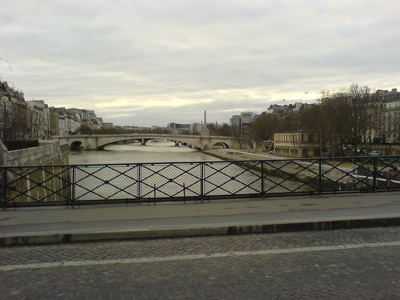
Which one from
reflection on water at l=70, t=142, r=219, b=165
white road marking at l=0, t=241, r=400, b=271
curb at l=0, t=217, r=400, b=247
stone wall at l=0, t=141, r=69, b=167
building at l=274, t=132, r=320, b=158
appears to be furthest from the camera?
building at l=274, t=132, r=320, b=158

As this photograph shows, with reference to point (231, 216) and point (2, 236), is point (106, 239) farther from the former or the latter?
point (231, 216)

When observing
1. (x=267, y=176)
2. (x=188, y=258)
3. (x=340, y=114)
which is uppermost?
(x=340, y=114)

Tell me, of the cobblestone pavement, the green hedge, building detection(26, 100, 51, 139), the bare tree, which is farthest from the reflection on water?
the cobblestone pavement

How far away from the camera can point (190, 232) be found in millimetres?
6172

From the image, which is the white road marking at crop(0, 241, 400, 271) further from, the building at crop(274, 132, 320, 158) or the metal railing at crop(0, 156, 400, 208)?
the building at crop(274, 132, 320, 158)

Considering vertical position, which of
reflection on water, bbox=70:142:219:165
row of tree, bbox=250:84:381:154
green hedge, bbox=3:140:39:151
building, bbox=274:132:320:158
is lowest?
reflection on water, bbox=70:142:219:165

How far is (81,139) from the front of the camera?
86.4 m

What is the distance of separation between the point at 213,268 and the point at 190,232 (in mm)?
1613

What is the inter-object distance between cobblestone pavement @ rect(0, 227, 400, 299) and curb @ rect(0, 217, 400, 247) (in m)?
0.17

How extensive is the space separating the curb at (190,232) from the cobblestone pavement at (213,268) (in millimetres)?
171

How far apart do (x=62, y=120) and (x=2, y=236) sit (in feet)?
488

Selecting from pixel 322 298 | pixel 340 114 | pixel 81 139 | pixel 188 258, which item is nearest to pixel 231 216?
pixel 188 258

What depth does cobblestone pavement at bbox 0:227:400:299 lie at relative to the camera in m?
3.87

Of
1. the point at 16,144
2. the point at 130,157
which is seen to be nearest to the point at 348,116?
the point at 130,157
